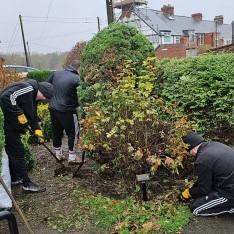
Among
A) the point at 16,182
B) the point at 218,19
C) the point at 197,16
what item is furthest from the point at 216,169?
the point at 218,19

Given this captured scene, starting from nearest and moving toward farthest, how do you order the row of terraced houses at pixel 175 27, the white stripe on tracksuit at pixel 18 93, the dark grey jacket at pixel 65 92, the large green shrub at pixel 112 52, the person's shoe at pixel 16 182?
the white stripe on tracksuit at pixel 18 93 → the person's shoe at pixel 16 182 → the large green shrub at pixel 112 52 → the dark grey jacket at pixel 65 92 → the row of terraced houses at pixel 175 27

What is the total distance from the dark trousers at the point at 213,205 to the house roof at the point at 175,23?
4305 centimetres

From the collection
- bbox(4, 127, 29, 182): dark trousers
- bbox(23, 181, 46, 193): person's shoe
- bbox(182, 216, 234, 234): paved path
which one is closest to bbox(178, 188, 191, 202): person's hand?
bbox(182, 216, 234, 234): paved path

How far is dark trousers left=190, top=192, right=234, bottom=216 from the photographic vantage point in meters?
4.74

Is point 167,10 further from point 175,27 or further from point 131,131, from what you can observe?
point 131,131

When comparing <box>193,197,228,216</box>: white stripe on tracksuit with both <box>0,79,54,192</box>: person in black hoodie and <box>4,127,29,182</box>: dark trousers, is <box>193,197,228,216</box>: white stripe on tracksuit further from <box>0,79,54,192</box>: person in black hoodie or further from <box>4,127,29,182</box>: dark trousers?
<box>4,127,29,182</box>: dark trousers

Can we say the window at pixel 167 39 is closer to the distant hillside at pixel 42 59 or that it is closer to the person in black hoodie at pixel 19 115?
the distant hillside at pixel 42 59

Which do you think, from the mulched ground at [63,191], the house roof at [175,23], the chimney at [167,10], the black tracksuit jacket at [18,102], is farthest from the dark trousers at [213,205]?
the chimney at [167,10]

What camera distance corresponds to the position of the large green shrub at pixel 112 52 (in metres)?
6.74

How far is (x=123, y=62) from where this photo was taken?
679cm

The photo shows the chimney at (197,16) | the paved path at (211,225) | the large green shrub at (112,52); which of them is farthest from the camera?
the chimney at (197,16)

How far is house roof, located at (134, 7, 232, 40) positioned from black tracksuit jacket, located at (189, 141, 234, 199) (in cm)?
4293

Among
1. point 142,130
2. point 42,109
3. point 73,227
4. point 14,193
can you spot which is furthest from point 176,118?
point 42,109

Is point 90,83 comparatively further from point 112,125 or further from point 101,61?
point 112,125
